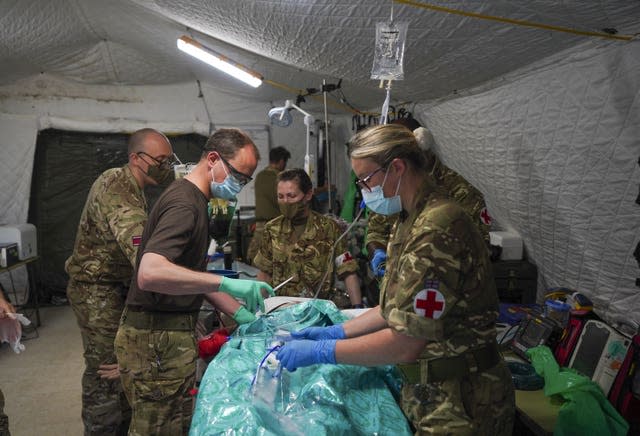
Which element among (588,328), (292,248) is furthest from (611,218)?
(292,248)

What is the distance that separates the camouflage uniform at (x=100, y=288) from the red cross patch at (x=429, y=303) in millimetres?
1641

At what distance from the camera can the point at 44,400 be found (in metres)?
3.16

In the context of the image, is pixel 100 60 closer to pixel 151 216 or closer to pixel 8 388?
pixel 8 388

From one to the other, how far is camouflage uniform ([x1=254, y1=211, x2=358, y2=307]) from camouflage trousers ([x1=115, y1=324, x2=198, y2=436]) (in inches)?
40.5

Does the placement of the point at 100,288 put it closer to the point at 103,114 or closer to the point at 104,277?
the point at 104,277

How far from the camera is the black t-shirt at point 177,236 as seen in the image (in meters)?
1.41

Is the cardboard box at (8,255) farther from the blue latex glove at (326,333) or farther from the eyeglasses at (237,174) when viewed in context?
the blue latex glove at (326,333)

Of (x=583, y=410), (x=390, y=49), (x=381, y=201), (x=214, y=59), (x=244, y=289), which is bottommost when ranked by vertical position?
(x=583, y=410)

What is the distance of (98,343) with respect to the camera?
2387 mm

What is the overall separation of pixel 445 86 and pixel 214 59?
6.52ft

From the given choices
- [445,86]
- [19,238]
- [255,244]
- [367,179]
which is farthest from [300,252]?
[19,238]

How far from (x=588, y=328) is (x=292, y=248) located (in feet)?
5.23

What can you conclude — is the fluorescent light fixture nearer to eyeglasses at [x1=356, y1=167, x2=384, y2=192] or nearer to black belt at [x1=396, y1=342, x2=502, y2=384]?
eyeglasses at [x1=356, y1=167, x2=384, y2=192]

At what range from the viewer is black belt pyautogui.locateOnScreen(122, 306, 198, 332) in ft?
5.31
